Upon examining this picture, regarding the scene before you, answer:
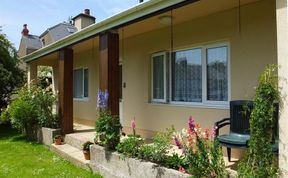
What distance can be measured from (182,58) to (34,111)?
5670 millimetres

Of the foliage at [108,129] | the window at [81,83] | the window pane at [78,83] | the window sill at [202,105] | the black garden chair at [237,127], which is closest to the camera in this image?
the black garden chair at [237,127]

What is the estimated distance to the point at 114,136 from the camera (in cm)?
620

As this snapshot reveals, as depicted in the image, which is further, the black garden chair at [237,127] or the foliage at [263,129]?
the black garden chair at [237,127]

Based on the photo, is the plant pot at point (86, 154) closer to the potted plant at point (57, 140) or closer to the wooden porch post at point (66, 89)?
the potted plant at point (57, 140)

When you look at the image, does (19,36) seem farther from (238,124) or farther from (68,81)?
(238,124)

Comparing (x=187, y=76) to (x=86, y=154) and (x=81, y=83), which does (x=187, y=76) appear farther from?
(x=81, y=83)

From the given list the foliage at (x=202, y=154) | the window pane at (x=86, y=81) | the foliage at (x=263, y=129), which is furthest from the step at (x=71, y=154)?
the foliage at (x=263, y=129)

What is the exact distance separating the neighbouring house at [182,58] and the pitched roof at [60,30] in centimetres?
1267

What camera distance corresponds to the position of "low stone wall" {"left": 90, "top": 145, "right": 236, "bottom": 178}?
4691 mm

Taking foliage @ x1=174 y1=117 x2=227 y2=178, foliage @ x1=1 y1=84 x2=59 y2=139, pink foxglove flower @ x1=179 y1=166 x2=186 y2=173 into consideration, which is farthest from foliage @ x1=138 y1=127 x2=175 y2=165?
foliage @ x1=1 y1=84 x2=59 y2=139

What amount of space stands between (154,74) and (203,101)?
2061 mm

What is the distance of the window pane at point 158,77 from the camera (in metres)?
8.35

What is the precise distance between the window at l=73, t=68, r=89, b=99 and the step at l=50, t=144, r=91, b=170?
159 inches

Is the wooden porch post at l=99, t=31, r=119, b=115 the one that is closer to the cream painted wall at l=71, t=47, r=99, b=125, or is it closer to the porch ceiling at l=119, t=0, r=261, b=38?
the porch ceiling at l=119, t=0, r=261, b=38
